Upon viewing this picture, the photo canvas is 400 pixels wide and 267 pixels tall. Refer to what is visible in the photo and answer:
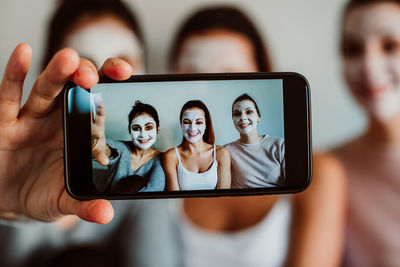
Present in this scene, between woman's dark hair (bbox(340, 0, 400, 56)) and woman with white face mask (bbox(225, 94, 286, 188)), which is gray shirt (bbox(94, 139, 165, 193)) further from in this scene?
woman's dark hair (bbox(340, 0, 400, 56))

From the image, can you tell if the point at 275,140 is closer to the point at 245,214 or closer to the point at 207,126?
the point at 207,126

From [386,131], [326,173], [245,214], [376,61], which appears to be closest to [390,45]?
[376,61]

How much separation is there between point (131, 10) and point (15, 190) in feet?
1.63

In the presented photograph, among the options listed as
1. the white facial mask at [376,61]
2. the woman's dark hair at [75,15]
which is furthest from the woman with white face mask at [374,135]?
the woman's dark hair at [75,15]

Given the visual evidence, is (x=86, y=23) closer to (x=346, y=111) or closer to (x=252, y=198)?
(x=252, y=198)

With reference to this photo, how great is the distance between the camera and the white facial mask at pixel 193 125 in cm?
33

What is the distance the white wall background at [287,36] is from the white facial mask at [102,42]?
0.28 ft

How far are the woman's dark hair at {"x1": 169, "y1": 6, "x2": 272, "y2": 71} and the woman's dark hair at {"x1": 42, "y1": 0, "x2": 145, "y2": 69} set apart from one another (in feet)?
0.28

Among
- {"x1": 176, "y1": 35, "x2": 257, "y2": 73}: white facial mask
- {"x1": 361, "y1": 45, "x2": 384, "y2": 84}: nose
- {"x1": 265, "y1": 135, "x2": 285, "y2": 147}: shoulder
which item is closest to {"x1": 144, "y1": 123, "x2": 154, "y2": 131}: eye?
{"x1": 265, "y1": 135, "x2": 285, "y2": 147}: shoulder

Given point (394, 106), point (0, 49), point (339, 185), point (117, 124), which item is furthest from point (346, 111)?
point (0, 49)

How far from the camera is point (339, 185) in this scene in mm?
703

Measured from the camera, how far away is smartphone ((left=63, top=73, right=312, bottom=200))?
32 cm

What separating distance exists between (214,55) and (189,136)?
0.38 metres

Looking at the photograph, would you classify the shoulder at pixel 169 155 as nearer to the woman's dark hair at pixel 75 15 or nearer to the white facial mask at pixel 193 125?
the white facial mask at pixel 193 125
